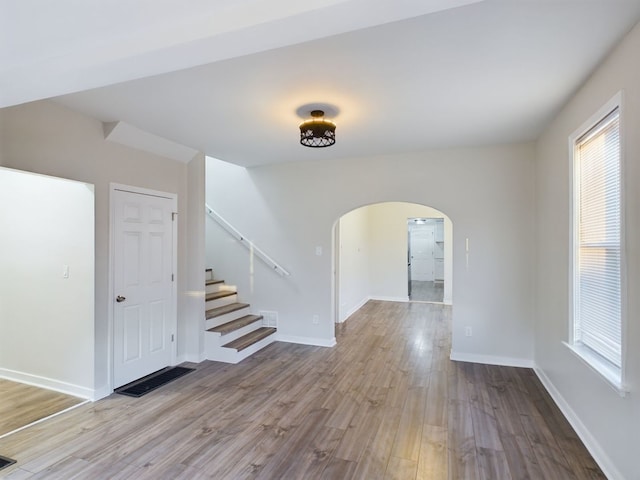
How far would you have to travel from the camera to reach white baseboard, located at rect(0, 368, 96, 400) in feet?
10.4

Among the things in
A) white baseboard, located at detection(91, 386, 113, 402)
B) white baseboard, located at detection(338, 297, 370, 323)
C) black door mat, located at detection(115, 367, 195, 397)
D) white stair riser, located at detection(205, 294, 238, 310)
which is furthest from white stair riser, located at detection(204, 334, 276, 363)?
white baseboard, located at detection(338, 297, 370, 323)

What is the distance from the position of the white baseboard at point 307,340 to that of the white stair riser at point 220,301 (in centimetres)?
85

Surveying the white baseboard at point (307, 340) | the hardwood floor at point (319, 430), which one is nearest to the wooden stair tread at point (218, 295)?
the white baseboard at point (307, 340)

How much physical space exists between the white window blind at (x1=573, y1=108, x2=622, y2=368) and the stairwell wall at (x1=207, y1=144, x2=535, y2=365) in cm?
130

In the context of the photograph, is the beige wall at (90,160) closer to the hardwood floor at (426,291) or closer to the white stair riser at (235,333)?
the white stair riser at (235,333)

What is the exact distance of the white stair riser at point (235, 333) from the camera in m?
4.27

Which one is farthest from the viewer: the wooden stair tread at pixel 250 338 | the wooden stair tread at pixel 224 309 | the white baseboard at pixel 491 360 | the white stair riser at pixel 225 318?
the wooden stair tread at pixel 224 309

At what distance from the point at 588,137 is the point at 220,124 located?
9.84 feet

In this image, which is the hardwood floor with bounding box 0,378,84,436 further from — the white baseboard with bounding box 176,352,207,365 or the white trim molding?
the white trim molding

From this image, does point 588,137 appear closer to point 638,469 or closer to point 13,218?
point 638,469

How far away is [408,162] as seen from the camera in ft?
14.5

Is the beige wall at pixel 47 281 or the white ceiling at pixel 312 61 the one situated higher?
the white ceiling at pixel 312 61

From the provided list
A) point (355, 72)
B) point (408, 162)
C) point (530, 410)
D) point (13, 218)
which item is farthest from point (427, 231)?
point (13, 218)

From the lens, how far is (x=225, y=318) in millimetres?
4742
